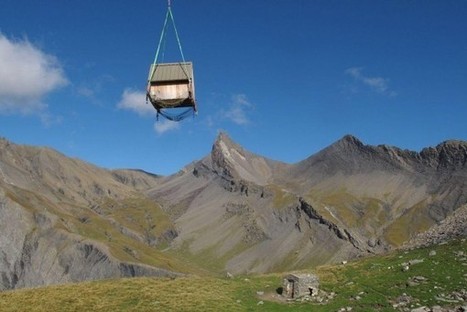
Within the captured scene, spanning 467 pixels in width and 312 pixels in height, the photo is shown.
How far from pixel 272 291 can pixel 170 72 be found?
21.1 m

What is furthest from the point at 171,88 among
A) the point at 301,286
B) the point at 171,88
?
the point at 301,286

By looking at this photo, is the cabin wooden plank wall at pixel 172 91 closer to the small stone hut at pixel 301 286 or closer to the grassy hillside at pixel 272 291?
the grassy hillside at pixel 272 291

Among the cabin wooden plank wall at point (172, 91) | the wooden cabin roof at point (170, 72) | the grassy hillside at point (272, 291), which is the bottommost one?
the grassy hillside at point (272, 291)

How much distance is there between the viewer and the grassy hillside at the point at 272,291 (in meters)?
37.9

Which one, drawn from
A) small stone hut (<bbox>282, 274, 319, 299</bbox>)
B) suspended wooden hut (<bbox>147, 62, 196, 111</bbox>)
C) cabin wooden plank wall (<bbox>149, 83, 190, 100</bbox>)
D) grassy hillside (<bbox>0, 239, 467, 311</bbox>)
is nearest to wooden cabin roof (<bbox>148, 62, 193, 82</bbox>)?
suspended wooden hut (<bbox>147, 62, 196, 111</bbox>)

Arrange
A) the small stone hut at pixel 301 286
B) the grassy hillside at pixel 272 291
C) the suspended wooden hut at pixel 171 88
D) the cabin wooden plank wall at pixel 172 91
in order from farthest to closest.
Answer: the small stone hut at pixel 301 286 < the grassy hillside at pixel 272 291 < the cabin wooden plank wall at pixel 172 91 < the suspended wooden hut at pixel 171 88

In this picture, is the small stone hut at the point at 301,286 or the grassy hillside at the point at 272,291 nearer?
the grassy hillside at the point at 272,291

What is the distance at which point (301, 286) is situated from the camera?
4069 cm

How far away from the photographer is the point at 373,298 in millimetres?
38125

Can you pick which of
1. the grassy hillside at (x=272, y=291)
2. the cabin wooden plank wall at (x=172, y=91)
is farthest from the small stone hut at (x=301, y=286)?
the cabin wooden plank wall at (x=172, y=91)

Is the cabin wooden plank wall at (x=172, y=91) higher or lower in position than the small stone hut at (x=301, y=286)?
higher

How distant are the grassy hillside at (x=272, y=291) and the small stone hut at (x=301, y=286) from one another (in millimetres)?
912

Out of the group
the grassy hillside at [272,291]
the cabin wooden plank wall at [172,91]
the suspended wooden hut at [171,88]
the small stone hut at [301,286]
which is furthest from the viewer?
the small stone hut at [301,286]

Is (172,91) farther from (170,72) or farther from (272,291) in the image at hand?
(272,291)
